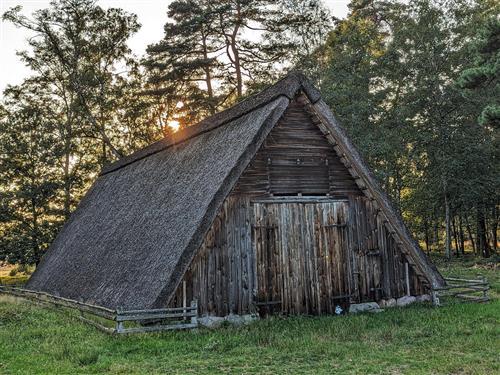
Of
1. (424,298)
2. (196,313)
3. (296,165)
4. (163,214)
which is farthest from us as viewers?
(424,298)

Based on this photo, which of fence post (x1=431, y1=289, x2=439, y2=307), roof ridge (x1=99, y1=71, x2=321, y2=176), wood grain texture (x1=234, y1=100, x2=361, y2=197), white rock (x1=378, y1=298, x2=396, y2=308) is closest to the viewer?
wood grain texture (x1=234, y1=100, x2=361, y2=197)

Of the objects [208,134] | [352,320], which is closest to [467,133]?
[208,134]

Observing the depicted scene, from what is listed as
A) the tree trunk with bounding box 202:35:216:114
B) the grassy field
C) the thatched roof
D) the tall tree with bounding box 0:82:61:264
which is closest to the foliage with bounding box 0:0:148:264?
the tall tree with bounding box 0:82:61:264

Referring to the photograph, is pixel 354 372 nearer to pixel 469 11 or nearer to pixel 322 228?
pixel 322 228

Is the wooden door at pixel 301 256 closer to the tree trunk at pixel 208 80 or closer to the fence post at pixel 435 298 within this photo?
the fence post at pixel 435 298

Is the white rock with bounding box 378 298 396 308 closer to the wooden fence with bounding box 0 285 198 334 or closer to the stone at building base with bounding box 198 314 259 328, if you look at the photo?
the stone at building base with bounding box 198 314 259 328

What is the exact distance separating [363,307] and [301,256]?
8.45ft

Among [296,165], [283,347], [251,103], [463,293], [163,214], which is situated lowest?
[283,347]

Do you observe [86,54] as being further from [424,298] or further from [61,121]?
[424,298]

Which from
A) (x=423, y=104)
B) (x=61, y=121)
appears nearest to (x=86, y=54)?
(x=61, y=121)

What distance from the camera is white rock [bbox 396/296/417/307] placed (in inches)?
600

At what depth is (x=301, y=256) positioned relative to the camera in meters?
14.3

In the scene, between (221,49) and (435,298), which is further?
(221,49)

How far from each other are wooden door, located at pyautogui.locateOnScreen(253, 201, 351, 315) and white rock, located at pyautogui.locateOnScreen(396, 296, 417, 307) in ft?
5.94
